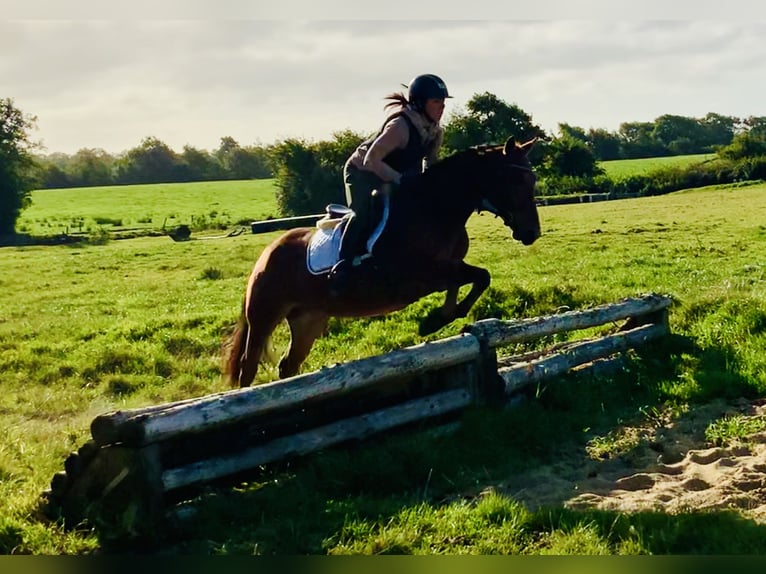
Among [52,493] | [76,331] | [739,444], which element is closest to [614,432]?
[739,444]

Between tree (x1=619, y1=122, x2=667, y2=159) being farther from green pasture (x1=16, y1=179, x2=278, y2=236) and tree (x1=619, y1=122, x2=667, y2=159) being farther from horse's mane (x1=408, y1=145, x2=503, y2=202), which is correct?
horse's mane (x1=408, y1=145, x2=503, y2=202)

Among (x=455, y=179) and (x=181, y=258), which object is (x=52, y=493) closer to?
(x=455, y=179)

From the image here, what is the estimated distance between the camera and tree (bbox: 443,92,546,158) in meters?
10.9

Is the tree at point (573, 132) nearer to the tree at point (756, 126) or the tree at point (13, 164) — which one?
the tree at point (756, 126)

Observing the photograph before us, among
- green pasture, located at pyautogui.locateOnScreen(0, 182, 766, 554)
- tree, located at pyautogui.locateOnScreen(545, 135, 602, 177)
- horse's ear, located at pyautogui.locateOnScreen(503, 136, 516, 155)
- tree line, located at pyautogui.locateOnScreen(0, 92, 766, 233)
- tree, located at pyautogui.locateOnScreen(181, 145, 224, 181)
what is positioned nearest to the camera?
green pasture, located at pyautogui.locateOnScreen(0, 182, 766, 554)

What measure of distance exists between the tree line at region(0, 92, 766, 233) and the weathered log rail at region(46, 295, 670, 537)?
5127mm

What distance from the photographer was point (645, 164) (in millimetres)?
26672

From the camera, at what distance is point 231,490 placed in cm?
439

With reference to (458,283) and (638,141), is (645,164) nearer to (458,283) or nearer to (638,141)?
(638,141)

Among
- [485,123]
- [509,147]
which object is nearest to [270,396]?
[509,147]

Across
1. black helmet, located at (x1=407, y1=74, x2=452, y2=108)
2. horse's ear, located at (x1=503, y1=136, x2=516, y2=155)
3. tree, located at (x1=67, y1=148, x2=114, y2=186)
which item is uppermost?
tree, located at (x1=67, y1=148, x2=114, y2=186)

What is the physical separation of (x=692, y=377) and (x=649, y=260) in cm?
691

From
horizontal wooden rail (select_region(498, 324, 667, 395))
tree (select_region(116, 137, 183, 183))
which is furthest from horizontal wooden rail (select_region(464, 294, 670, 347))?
tree (select_region(116, 137, 183, 183))

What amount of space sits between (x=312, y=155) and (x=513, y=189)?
1623cm
